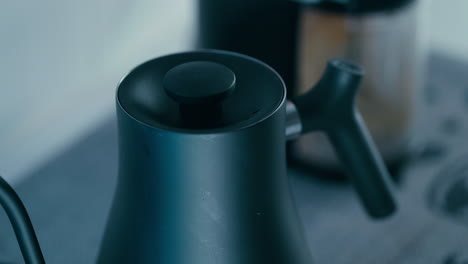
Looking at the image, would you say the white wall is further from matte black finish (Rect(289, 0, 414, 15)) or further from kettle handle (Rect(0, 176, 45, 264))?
kettle handle (Rect(0, 176, 45, 264))

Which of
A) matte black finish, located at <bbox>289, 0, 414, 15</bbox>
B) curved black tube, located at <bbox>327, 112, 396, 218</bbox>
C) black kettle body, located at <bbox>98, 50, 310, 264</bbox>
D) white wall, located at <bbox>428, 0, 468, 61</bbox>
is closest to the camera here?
black kettle body, located at <bbox>98, 50, 310, 264</bbox>

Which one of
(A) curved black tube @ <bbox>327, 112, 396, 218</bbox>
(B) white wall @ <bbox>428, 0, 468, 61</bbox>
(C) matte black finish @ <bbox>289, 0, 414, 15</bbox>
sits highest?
(C) matte black finish @ <bbox>289, 0, 414, 15</bbox>

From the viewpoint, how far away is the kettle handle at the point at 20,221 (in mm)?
333

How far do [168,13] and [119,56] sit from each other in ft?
0.30

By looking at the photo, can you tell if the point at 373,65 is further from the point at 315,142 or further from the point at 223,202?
the point at 223,202

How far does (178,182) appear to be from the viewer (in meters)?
0.33

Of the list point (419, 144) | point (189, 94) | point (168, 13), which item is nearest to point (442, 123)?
point (419, 144)

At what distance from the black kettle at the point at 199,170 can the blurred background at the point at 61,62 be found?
291mm

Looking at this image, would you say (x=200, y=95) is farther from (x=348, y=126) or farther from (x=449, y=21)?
(x=449, y=21)

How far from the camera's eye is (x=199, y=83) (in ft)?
1.09

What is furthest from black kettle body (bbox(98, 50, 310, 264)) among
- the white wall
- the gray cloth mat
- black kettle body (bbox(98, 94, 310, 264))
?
the white wall

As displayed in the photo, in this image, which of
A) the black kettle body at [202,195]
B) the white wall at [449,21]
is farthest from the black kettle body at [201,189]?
the white wall at [449,21]

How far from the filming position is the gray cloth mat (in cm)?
55

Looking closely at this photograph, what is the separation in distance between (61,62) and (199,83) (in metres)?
0.36
